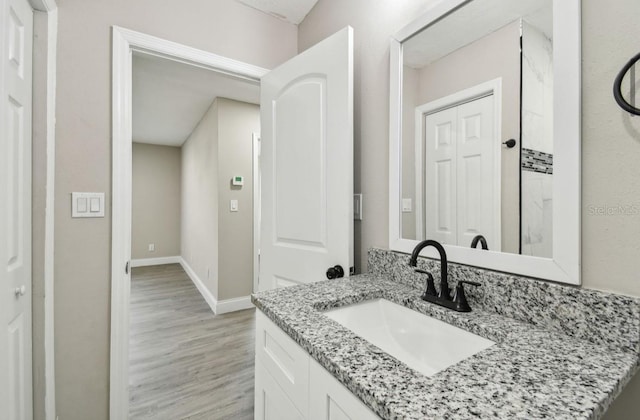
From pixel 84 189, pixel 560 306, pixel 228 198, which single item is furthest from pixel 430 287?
pixel 228 198

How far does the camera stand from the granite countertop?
0.44m

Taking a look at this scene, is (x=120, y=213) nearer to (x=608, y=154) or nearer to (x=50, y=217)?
(x=50, y=217)

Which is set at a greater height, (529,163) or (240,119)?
(240,119)

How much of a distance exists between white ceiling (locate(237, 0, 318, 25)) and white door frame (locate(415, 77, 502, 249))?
4.00 feet

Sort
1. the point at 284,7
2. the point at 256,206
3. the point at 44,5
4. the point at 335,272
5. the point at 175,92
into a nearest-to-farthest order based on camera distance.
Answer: the point at 44,5
the point at 335,272
the point at 284,7
the point at 175,92
the point at 256,206

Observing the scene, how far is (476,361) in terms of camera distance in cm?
58

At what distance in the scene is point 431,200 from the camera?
1.11m

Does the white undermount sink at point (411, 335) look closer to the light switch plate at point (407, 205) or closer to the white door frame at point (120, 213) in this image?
the light switch plate at point (407, 205)

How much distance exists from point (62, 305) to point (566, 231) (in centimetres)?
198

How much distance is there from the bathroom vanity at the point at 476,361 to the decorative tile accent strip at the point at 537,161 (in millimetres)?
315

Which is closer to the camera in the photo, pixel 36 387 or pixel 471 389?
pixel 471 389

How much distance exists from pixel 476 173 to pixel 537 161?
0.57 ft

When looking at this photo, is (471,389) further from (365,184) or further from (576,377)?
(365,184)

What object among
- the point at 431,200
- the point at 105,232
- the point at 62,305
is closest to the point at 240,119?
the point at 105,232
